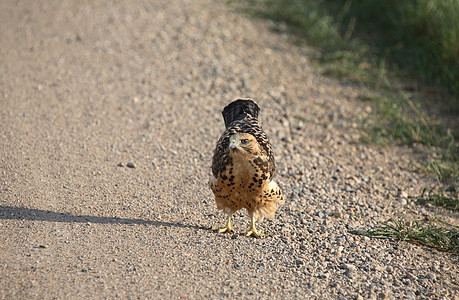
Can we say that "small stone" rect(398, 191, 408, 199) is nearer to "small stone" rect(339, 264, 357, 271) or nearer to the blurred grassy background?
the blurred grassy background

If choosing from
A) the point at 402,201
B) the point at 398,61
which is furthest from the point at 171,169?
the point at 398,61

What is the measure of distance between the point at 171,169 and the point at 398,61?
575 cm

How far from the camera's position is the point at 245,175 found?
4.68 m

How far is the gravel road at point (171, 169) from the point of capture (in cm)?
435

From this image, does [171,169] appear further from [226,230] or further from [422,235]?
[422,235]

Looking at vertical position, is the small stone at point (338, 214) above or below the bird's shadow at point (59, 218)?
above

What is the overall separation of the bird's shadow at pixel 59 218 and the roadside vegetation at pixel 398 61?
2283 mm

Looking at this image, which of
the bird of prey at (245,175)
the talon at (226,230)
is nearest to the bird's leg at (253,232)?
the bird of prey at (245,175)

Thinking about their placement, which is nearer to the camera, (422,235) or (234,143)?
(234,143)

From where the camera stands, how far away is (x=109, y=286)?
4.05 m

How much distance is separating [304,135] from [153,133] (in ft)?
7.23

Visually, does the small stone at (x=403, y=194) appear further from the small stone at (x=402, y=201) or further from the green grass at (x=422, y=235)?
the green grass at (x=422, y=235)

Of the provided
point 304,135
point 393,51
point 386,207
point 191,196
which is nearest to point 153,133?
point 191,196

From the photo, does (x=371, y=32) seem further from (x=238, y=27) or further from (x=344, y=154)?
(x=344, y=154)
